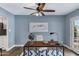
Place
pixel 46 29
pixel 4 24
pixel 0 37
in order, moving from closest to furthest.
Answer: pixel 0 37
pixel 4 24
pixel 46 29

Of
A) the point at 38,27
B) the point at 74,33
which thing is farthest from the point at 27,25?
the point at 74,33

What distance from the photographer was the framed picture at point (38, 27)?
23.6 feet

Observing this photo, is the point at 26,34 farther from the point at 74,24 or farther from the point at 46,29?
the point at 74,24

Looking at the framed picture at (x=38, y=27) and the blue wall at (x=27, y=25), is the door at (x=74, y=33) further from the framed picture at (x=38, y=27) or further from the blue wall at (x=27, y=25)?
the framed picture at (x=38, y=27)

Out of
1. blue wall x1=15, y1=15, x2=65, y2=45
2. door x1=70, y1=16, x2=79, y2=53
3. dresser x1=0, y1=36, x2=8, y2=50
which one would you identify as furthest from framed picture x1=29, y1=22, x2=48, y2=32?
dresser x1=0, y1=36, x2=8, y2=50

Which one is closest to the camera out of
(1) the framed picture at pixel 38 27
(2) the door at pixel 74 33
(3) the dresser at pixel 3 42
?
(2) the door at pixel 74 33

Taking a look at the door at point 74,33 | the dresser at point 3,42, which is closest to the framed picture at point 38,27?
the door at point 74,33

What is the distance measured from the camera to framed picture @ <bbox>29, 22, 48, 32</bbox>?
23.6ft

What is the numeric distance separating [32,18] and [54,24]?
1.19m

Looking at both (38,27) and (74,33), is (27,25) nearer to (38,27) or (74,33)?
(38,27)

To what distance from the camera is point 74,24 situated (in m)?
5.96

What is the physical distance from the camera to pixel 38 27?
719 cm

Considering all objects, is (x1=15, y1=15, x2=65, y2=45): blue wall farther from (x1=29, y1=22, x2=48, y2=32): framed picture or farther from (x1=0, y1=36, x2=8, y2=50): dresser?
(x1=0, y1=36, x2=8, y2=50): dresser

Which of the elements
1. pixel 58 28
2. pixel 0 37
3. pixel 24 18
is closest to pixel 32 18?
pixel 24 18
